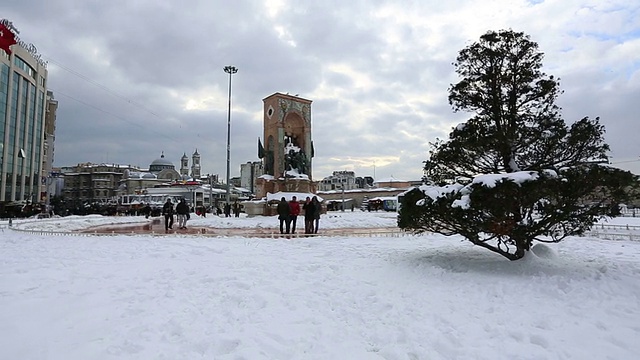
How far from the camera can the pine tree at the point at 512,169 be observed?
22.3 feet

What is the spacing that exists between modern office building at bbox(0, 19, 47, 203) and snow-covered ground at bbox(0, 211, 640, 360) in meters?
46.9

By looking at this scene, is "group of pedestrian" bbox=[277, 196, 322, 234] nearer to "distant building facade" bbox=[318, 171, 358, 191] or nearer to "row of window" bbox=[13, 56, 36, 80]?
"row of window" bbox=[13, 56, 36, 80]

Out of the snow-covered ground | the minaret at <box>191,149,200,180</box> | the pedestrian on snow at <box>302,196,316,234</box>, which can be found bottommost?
the snow-covered ground

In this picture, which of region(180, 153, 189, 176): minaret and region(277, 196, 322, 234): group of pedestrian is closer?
region(277, 196, 322, 234): group of pedestrian

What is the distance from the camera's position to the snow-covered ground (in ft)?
15.1

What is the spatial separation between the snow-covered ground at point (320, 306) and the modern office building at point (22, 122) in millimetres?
46933

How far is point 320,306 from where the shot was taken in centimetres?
589

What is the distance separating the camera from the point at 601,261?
800 centimetres

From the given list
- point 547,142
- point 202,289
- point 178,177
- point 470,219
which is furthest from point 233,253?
point 178,177

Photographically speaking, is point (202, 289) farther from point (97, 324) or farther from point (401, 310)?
point (401, 310)

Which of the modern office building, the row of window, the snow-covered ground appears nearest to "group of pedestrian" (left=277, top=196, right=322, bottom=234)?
the snow-covered ground

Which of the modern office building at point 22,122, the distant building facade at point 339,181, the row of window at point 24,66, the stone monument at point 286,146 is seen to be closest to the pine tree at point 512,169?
the stone monument at point 286,146

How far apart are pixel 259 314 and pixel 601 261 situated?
23.0 feet

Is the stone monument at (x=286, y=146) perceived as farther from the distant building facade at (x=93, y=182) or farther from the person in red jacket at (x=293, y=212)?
the distant building facade at (x=93, y=182)
